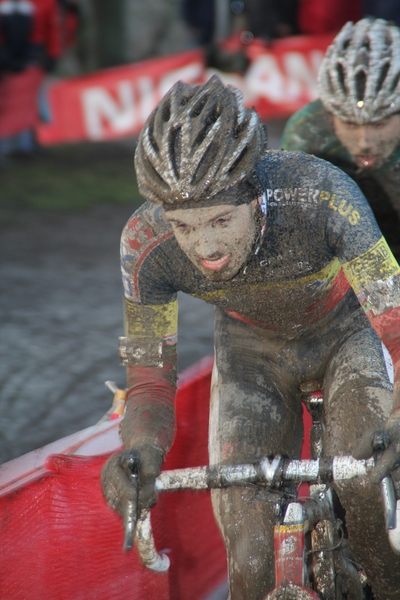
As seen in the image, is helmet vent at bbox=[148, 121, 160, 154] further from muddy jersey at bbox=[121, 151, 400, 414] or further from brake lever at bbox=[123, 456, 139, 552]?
brake lever at bbox=[123, 456, 139, 552]

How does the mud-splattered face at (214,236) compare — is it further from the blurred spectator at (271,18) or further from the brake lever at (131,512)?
the blurred spectator at (271,18)

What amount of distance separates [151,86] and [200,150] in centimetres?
978

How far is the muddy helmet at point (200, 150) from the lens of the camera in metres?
2.95

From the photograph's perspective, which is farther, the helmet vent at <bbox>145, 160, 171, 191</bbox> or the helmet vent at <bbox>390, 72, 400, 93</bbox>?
the helmet vent at <bbox>390, 72, 400, 93</bbox>

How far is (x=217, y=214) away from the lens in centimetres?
295

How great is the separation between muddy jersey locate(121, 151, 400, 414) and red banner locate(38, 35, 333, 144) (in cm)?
918

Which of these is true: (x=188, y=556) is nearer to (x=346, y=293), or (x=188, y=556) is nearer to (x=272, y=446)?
(x=272, y=446)

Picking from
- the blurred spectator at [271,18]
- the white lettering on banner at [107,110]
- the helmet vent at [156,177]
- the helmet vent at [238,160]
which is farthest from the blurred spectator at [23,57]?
the helmet vent at [238,160]

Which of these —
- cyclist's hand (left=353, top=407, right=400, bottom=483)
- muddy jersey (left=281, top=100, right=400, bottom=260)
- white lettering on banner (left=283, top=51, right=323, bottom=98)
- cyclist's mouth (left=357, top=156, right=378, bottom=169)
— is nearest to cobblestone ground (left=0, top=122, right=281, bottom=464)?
muddy jersey (left=281, top=100, right=400, bottom=260)

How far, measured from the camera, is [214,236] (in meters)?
2.94

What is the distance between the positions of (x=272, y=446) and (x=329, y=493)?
295mm

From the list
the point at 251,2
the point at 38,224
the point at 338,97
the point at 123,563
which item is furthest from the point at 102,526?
the point at 251,2

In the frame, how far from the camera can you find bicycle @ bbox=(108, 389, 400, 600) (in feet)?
8.75

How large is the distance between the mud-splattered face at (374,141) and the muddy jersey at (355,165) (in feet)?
0.20
